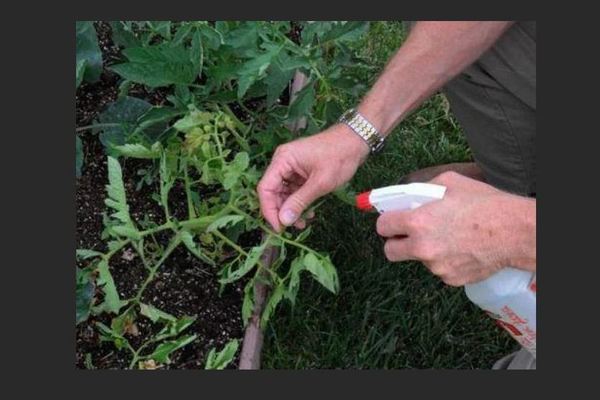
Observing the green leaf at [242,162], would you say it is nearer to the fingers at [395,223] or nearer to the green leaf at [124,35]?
the fingers at [395,223]

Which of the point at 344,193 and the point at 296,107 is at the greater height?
the point at 296,107

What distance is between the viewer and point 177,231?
64.9 inches

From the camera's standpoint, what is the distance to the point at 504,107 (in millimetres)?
1807

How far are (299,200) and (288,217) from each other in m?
0.04

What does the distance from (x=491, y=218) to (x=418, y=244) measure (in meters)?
0.12

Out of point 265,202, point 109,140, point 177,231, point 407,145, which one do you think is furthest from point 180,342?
point 407,145

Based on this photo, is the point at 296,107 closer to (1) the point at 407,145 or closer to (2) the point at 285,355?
(2) the point at 285,355

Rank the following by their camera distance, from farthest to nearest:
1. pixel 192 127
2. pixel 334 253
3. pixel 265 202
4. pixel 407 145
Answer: pixel 407 145 < pixel 334 253 < pixel 192 127 < pixel 265 202

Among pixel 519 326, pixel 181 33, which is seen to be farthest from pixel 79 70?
pixel 519 326

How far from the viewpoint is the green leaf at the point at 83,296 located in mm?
1587

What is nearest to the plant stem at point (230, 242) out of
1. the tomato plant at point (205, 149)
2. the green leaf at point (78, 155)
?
the tomato plant at point (205, 149)

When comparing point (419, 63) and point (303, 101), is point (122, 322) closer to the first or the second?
point (303, 101)

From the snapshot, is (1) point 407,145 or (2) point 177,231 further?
(1) point 407,145

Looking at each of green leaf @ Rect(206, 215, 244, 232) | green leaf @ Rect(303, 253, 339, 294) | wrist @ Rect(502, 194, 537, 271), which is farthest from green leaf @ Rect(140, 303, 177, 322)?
wrist @ Rect(502, 194, 537, 271)
